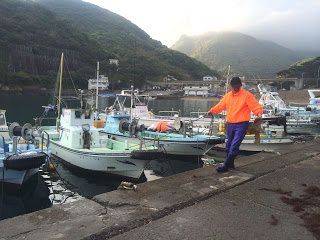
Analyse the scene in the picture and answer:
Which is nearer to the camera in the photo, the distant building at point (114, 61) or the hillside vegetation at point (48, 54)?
the hillside vegetation at point (48, 54)

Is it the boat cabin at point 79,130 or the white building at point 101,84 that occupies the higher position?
the white building at point 101,84

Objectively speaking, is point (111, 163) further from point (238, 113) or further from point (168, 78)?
point (168, 78)

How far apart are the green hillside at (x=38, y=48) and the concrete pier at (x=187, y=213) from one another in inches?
3332

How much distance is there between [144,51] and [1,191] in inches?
6978

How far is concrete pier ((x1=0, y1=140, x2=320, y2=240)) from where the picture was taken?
285 cm

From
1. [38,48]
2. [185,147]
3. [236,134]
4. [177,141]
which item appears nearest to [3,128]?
[177,141]

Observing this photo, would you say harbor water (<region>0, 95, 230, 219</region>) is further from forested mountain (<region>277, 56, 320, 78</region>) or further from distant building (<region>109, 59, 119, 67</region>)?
distant building (<region>109, 59, 119, 67</region>)

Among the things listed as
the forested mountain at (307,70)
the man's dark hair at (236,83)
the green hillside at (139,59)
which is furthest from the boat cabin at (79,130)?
the forested mountain at (307,70)

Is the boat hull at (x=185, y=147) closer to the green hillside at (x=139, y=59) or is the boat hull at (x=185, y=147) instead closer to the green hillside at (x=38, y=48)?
the green hillside at (x=38, y=48)

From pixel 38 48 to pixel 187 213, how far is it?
342ft

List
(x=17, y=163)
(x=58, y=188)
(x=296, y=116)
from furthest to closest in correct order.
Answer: (x=296, y=116) → (x=58, y=188) → (x=17, y=163)

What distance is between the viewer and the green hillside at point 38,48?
84.1 meters

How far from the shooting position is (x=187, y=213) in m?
3.37

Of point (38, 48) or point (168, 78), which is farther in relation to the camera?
point (168, 78)
